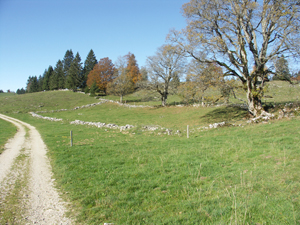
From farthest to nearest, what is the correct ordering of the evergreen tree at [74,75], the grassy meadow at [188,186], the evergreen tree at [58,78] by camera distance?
the evergreen tree at [58,78]
the evergreen tree at [74,75]
the grassy meadow at [188,186]

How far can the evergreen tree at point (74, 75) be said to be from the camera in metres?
76.4

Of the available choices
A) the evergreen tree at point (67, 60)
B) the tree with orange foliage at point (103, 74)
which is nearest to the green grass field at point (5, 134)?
the tree with orange foliage at point (103, 74)

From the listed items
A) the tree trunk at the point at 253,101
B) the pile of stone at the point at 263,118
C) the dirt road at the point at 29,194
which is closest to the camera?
the dirt road at the point at 29,194

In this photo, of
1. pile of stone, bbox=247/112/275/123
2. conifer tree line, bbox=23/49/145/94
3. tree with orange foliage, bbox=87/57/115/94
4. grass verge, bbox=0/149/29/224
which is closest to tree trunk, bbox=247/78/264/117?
pile of stone, bbox=247/112/275/123

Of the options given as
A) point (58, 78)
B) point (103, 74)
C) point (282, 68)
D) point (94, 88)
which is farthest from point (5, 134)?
point (58, 78)

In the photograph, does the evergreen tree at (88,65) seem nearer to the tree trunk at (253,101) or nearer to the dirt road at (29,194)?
the tree trunk at (253,101)

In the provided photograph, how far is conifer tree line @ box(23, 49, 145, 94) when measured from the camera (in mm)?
58994

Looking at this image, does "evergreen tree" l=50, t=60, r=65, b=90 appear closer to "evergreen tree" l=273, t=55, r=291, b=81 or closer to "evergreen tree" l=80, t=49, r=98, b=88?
"evergreen tree" l=80, t=49, r=98, b=88

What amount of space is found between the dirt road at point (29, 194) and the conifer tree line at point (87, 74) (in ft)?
140

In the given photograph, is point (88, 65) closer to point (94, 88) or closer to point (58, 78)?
point (58, 78)

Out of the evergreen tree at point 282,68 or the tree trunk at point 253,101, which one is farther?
the tree trunk at point 253,101

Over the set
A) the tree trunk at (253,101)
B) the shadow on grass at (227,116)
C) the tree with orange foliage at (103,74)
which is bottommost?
the shadow on grass at (227,116)

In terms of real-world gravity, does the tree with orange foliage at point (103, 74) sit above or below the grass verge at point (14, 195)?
above

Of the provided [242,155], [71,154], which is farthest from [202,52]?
[71,154]
